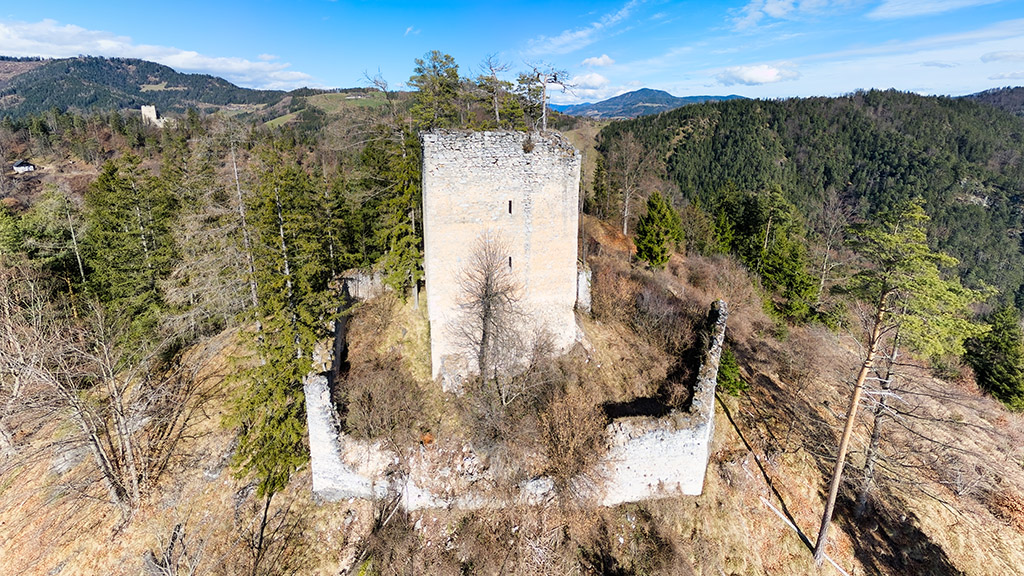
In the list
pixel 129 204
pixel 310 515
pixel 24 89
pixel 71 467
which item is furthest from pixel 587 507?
pixel 24 89

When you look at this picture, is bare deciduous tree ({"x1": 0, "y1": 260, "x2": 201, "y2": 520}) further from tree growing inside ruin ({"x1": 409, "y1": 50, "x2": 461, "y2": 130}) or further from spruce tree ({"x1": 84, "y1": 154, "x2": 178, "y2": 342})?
tree growing inside ruin ({"x1": 409, "y1": 50, "x2": 461, "y2": 130})

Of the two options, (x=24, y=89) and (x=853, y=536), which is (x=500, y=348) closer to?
(x=853, y=536)

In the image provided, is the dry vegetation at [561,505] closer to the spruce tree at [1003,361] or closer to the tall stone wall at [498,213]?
the tall stone wall at [498,213]

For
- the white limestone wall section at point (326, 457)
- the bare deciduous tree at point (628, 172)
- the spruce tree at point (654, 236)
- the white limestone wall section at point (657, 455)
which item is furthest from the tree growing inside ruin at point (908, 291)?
the bare deciduous tree at point (628, 172)

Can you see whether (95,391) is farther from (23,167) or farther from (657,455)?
(23,167)

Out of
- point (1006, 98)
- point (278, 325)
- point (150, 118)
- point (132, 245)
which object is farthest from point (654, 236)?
point (1006, 98)

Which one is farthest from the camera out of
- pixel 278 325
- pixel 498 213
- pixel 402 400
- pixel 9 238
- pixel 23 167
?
pixel 23 167

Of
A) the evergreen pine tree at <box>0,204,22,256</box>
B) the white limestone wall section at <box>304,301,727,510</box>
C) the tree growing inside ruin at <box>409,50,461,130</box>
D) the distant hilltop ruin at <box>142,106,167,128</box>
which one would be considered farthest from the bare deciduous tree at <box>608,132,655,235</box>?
the distant hilltop ruin at <box>142,106,167,128</box>
